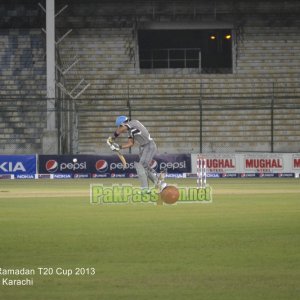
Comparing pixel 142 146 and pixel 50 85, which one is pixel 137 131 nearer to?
pixel 142 146

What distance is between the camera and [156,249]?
46.7ft

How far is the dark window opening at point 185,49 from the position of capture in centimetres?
5422

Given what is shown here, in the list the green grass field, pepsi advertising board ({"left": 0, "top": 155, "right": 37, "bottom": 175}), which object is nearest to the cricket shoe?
the green grass field

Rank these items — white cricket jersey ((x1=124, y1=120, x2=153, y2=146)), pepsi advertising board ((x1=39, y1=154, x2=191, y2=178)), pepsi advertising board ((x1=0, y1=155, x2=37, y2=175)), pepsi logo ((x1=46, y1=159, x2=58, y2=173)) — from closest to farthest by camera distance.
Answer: white cricket jersey ((x1=124, y1=120, x2=153, y2=146)) < pepsi advertising board ((x1=0, y1=155, x2=37, y2=175)) < pepsi advertising board ((x1=39, y1=154, x2=191, y2=178)) < pepsi logo ((x1=46, y1=159, x2=58, y2=173))

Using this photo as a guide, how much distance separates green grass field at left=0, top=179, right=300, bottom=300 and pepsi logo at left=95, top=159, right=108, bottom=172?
1802cm

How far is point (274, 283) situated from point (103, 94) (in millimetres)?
→ 38657

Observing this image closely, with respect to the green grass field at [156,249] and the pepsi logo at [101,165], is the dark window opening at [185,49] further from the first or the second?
the green grass field at [156,249]

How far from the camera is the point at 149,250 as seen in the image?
14.1 meters

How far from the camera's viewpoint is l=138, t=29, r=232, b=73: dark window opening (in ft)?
178

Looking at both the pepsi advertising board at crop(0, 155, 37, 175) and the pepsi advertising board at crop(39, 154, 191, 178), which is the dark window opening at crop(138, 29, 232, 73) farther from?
the pepsi advertising board at crop(0, 155, 37, 175)

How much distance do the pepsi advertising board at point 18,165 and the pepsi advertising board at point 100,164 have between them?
40 centimetres

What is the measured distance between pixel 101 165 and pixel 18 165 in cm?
368

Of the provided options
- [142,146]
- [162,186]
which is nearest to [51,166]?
[142,146]

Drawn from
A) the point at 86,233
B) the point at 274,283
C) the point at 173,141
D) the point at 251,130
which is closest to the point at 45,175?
the point at 173,141
